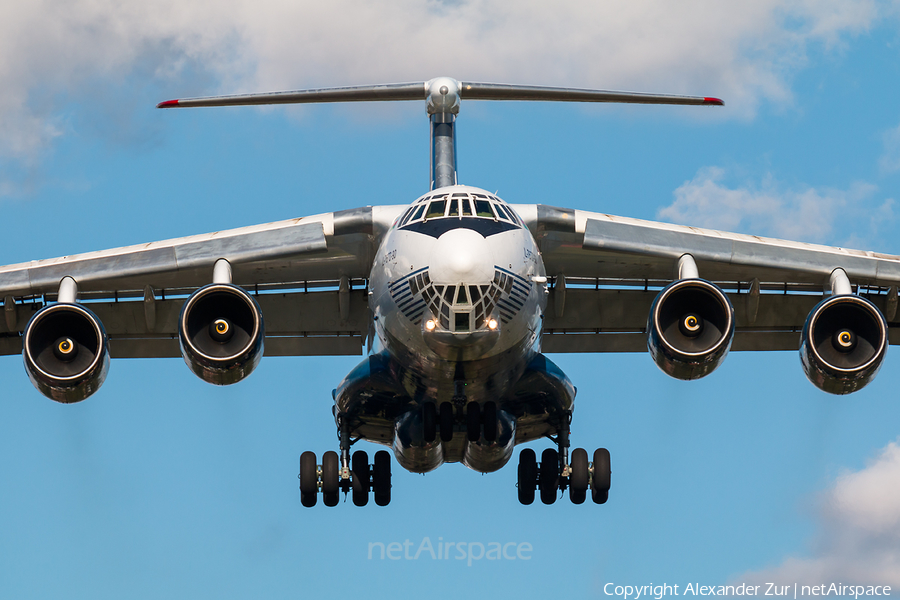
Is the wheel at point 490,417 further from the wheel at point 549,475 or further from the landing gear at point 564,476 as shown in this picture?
the wheel at point 549,475

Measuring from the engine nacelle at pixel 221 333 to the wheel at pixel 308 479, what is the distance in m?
2.81

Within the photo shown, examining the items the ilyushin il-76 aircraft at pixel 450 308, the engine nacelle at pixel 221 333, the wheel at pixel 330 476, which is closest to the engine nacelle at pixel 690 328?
the ilyushin il-76 aircraft at pixel 450 308

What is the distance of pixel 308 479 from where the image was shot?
583 inches

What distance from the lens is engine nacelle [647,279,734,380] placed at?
39.4 ft

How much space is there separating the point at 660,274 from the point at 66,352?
666 cm

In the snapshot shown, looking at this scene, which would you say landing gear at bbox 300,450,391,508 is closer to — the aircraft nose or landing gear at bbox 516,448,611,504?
→ landing gear at bbox 516,448,611,504

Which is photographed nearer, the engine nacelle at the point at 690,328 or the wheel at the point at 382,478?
the engine nacelle at the point at 690,328

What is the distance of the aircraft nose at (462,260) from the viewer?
10836 mm

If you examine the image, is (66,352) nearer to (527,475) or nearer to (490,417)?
(490,417)

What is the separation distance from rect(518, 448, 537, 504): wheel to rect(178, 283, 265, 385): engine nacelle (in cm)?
404

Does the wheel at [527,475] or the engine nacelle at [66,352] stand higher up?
the engine nacelle at [66,352]

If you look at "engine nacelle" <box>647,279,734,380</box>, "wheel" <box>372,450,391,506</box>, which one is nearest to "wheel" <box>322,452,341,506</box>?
"wheel" <box>372,450,391,506</box>

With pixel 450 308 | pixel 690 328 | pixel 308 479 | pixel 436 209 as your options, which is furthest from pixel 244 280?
pixel 690 328

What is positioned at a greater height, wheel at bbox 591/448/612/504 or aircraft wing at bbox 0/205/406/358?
aircraft wing at bbox 0/205/406/358
